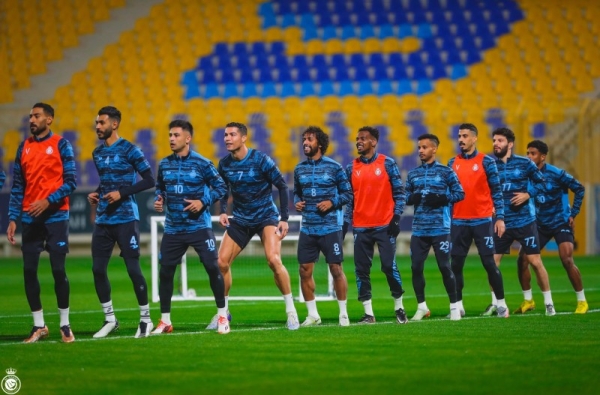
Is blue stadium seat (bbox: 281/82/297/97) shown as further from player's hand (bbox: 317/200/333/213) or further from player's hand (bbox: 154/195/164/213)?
player's hand (bbox: 154/195/164/213)

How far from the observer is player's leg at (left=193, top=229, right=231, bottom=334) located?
33.1 ft

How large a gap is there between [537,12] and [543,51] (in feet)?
5.00

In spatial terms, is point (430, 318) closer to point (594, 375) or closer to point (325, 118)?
point (594, 375)

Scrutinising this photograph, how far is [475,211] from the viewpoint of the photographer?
1167 centimetres

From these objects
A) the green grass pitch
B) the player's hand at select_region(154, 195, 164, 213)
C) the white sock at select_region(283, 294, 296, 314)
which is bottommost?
the green grass pitch

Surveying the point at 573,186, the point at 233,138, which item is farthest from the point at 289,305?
the point at 573,186

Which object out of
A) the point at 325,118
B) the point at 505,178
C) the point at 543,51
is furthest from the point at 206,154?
the point at 505,178

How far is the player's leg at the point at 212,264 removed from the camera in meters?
10.1

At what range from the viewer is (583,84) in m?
27.6

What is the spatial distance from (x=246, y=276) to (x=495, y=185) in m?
8.69

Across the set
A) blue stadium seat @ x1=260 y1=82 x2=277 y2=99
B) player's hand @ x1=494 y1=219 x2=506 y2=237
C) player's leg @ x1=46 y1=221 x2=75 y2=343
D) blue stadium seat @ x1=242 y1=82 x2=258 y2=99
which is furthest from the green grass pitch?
blue stadium seat @ x1=242 y1=82 x2=258 y2=99

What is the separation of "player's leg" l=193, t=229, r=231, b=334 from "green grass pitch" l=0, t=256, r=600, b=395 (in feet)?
0.62

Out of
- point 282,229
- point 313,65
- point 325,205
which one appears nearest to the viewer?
point 282,229

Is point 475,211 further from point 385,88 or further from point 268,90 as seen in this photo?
point 268,90
